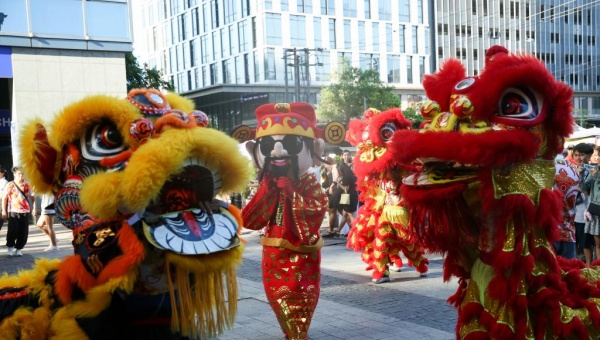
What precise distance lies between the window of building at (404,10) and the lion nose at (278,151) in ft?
190

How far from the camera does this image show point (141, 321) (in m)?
3.04

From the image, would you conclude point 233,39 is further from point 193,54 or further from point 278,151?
point 278,151

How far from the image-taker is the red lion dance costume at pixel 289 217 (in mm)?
5066

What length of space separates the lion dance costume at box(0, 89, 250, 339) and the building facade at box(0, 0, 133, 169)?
1268 cm

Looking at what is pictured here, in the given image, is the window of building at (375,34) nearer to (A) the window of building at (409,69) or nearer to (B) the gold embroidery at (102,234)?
(A) the window of building at (409,69)

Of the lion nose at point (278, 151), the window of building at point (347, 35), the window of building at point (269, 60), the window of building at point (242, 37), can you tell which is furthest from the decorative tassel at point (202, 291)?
the window of building at point (347, 35)

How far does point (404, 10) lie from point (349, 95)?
2197 centimetres

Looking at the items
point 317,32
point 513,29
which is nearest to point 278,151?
point 317,32

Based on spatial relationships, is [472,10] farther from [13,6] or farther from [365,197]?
[365,197]

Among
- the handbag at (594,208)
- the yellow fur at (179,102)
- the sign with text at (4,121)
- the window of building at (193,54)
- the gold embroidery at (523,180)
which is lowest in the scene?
the handbag at (594,208)

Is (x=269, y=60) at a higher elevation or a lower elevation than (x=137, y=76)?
higher

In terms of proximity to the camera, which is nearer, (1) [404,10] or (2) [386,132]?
(2) [386,132]

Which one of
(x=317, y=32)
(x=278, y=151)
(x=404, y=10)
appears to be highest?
(x=404, y=10)

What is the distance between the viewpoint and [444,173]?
3117mm
